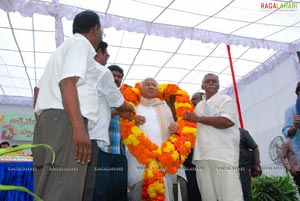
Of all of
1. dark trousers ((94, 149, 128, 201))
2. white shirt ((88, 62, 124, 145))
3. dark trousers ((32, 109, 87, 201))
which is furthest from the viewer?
dark trousers ((94, 149, 128, 201))

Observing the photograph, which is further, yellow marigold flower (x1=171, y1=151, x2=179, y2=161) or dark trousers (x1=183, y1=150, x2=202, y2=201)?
dark trousers (x1=183, y1=150, x2=202, y2=201)

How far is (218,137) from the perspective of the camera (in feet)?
9.63

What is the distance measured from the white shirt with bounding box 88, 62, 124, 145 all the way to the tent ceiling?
11.6ft

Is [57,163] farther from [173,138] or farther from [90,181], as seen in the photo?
[173,138]

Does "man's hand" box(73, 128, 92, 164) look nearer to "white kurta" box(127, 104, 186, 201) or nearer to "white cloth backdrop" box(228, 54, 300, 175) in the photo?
Result: "white kurta" box(127, 104, 186, 201)

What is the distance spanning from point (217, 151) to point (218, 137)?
0.16 m

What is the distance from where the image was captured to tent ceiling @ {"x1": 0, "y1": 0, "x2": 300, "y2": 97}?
5.22 meters

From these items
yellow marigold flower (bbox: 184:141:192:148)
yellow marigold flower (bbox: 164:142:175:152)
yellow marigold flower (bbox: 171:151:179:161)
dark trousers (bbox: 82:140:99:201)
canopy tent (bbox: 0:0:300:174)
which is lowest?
dark trousers (bbox: 82:140:99:201)

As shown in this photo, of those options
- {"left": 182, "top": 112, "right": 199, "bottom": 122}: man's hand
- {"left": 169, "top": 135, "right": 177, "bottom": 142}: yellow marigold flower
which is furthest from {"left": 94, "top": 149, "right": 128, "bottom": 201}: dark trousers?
{"left": 182, "top": 112, "right": 199, "bottom": 122}: man's hand

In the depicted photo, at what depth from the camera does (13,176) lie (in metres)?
2.94

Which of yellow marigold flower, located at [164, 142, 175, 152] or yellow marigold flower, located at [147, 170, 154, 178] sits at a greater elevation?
yellow marigold flower, located at [164, 142, 175, 152]

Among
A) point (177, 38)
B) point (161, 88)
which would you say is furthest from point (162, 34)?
point (161, 88)

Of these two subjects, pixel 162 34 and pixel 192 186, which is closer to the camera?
pixel 192 186

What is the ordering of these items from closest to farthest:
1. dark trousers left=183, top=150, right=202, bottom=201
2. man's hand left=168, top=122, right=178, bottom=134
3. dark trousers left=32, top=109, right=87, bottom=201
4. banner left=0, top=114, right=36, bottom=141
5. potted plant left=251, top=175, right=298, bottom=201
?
dark trousers left=32, top=109, right=87, bottom=201 → man's hand left=168, top=122, right=178, bottom=134 → dark trousers left=183, top=150, right=202, bottom=201 → potted plant left=251, top=175, right=298, bottom=201 → banner left=0, top=114, right=36, bottom=141
